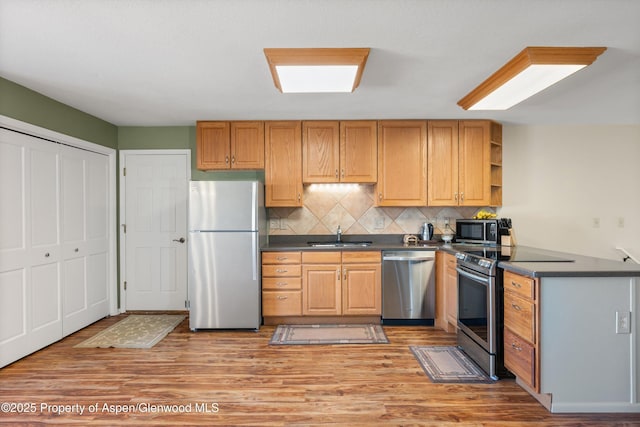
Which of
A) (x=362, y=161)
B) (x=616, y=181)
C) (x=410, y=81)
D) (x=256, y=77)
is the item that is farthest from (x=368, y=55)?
(x=616, y=181)

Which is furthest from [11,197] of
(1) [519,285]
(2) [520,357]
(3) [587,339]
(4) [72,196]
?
(3) [587,339]

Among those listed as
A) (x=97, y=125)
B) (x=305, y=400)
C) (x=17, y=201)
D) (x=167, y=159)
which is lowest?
(x=305, y=400)

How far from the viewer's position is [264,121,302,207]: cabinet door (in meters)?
4.05

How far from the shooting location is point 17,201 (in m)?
2.95

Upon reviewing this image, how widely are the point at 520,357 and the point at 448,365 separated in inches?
25.1

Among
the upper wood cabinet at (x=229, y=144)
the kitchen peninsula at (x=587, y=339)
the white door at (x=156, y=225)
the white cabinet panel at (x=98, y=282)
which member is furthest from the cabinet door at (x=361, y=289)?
the white cabinet panel at (x=98, y=282)

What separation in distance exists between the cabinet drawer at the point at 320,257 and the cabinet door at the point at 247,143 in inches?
46.7

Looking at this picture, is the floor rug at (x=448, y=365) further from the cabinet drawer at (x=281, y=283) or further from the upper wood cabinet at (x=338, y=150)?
the upper wood cabinet at (x=338, y=150)

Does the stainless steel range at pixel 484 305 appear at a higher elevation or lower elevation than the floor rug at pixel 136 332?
higher

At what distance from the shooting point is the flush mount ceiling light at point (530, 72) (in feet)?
7.50

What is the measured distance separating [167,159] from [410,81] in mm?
3058

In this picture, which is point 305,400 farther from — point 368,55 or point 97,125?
point 97,125

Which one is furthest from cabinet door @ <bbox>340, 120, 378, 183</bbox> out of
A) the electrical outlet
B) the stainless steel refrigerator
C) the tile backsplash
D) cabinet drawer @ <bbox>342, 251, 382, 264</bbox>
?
the electrical outlet

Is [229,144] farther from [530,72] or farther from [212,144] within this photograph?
[530,72]
